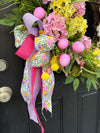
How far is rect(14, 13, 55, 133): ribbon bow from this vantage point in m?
0.54

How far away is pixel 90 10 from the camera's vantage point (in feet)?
2.95

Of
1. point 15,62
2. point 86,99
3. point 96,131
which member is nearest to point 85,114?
point 86,99

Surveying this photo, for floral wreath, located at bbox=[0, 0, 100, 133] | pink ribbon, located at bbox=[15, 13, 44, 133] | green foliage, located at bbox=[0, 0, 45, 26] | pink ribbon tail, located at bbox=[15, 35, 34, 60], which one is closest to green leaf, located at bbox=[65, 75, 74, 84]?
floral wreath, located at bbox=[0, 0, 100, 133]

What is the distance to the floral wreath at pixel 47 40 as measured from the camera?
0.55m

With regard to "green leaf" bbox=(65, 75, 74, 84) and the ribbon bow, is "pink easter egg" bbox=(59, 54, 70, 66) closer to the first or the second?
the ribbon bow

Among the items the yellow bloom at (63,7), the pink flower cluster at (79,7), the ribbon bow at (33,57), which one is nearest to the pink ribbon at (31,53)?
the ribbon bow at (33,57)

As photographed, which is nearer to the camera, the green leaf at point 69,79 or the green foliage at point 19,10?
the green foliage at point 19,10

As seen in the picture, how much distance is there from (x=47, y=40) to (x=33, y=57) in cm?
11

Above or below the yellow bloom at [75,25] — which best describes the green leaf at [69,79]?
below

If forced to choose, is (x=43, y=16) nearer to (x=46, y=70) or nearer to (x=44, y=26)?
(x=44, y=26)

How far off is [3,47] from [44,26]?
0.30 meters

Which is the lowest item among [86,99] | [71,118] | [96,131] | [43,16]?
[96,131]

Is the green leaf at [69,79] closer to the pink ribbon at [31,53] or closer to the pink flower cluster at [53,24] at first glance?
the pink ribbon at [31,53]

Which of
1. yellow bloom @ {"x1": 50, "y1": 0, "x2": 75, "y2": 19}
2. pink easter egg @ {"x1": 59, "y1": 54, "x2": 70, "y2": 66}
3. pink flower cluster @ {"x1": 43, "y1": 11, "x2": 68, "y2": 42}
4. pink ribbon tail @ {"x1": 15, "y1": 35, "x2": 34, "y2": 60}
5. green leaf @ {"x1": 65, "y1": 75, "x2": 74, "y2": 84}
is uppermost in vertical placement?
yellow bloom @ {"x1": 50, "y1": 0, "x2": 75, "y2": 19}
